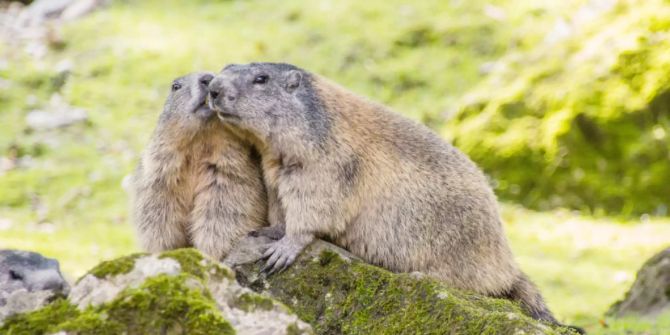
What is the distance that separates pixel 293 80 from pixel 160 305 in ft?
10.1

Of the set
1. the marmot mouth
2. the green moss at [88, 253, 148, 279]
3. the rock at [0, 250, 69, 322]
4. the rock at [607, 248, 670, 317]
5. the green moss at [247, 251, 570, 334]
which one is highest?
the marmot mouth

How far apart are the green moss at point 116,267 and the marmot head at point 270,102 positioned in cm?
227

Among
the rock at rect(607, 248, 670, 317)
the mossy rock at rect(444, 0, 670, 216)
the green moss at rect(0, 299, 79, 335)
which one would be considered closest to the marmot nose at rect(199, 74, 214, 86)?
the green moss at rect(0, 299, 79, 335)

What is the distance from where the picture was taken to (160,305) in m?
4.46

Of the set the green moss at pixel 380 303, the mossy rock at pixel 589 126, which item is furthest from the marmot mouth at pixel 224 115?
the mossy rock at pixel 589 126

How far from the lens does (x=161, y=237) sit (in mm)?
7172

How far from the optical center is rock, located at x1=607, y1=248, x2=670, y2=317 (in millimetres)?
9648

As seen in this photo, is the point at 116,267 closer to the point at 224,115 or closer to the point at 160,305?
the point at 160,305

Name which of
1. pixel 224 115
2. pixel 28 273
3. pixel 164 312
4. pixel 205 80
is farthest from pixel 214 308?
pixel 205 80

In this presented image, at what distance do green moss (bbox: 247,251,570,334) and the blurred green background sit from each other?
5.25 metres

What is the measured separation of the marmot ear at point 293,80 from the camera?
7156 mm

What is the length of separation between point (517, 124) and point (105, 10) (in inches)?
386

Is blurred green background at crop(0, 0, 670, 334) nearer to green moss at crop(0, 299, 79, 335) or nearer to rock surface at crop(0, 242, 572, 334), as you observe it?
rock surface at crop(0, 242, 572, 334)

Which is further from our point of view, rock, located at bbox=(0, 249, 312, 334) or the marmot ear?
the marmot ear
